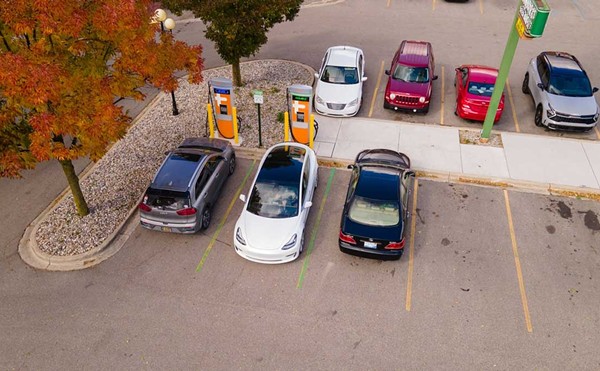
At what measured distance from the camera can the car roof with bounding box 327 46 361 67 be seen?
1712 cm

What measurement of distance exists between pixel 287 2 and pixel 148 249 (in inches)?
362

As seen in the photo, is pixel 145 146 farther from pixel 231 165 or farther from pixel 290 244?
pixel 290 244

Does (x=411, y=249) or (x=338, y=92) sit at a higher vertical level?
(x=338, y=92)

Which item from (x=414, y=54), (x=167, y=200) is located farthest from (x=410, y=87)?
(x=167, y=200)

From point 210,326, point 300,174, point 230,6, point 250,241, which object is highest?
point 230,6

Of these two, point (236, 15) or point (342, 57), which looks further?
point (342, 57)

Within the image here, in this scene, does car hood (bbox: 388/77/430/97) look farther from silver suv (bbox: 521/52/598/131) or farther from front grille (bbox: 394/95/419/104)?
silver suv (bbox: 521/52/598/131)

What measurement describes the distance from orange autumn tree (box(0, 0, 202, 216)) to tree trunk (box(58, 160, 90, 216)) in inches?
50.5

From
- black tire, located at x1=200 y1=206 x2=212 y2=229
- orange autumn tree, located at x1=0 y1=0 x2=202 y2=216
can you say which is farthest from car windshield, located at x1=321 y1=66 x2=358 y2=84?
orange autumn tree, located at x1=0 y1=0 x2=202 y2=216

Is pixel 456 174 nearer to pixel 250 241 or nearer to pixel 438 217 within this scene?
pixel 438 217

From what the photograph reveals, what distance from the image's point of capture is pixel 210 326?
962 centimetres

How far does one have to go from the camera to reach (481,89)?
627 inches

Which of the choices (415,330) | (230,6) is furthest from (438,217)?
(230,6)

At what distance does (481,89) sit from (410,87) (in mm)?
2466
